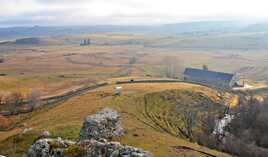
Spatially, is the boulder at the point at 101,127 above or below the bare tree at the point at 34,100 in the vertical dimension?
above

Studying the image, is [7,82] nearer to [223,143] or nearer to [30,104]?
[30,104]

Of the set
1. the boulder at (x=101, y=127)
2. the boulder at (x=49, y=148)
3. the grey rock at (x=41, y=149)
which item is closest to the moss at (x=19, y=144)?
the boulder at (x=101, y=127)

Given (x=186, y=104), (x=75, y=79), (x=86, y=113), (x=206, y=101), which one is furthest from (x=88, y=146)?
(x=75, y=79)

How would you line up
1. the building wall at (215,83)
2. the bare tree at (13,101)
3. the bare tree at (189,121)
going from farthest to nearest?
the building wall at (215,83), the bare tree at (13,101), the bare tree at (189,121)

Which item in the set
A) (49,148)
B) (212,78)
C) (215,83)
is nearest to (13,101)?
(215,83)

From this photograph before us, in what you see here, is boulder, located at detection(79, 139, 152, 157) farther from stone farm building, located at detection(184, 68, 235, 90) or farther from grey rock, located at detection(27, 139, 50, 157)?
stone farm building, located at detection(184, 68, 235, 90)

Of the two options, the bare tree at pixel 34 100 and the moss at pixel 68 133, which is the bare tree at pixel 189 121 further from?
the bare tree at pixel 34 100
